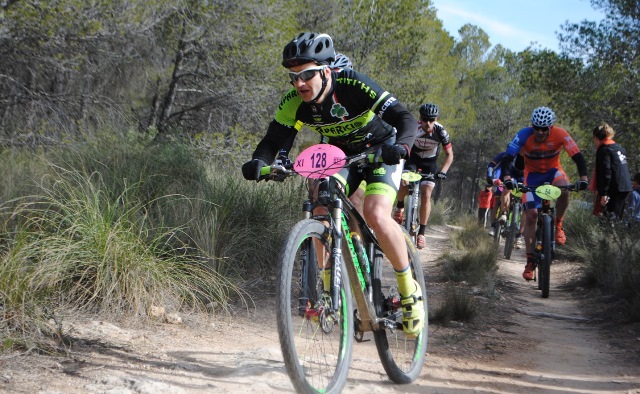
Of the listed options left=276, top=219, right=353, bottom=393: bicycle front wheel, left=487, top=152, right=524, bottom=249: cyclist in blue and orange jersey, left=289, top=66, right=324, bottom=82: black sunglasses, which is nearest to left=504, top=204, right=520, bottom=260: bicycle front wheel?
left=487, top=152, right=524, bottom=249: cyclist in blue and orange jersey

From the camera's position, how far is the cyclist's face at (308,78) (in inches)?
145

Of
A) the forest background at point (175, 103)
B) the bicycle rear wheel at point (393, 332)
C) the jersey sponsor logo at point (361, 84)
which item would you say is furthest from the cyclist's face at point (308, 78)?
the forest background at point (175, 103)

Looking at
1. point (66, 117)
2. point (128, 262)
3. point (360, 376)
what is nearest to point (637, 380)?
point (360, 376)

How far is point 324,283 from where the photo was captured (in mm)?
3430

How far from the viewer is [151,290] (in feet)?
16.5

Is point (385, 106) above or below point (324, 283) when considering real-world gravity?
above

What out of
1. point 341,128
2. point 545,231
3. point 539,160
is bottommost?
point 545,231

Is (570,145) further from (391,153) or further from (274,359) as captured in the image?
(391,153)

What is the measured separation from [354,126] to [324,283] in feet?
3.71

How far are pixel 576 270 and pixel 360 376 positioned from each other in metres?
6.92

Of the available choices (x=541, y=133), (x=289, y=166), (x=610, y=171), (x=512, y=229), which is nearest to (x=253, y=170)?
(x=289, y=166)

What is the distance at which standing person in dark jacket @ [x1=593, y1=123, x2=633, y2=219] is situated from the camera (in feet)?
29.5

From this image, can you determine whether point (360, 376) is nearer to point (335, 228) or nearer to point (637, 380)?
point (335, 228)

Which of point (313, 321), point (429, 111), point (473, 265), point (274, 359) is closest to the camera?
point (313, 321)
